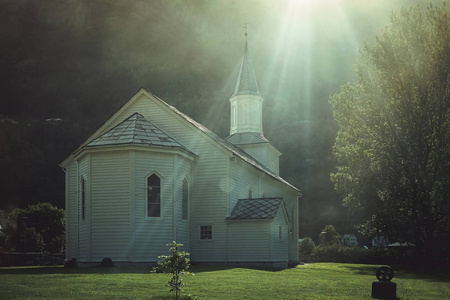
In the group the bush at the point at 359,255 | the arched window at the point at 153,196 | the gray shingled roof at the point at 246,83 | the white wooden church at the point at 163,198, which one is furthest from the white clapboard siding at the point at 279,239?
the gray shingled roof at the point at 246,83

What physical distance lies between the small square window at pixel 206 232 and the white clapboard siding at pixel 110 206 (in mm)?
5242

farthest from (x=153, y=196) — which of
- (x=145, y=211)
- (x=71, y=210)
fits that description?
(x=71, y=210)

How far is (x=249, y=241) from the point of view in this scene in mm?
29375

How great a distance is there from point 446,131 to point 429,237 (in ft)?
20.8

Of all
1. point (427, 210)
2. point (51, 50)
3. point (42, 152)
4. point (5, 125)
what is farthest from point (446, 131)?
point (51, 50)

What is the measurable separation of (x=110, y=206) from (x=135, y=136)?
3651 millimetres

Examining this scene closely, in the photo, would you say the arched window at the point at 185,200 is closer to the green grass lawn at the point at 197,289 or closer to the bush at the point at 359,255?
the green grass lawn at the point at 197,289

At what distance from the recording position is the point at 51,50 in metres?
136

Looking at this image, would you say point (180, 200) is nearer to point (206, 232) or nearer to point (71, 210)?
point (206, 232)

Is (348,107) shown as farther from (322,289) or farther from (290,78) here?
(290,78)

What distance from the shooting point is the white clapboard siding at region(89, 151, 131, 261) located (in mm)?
26375

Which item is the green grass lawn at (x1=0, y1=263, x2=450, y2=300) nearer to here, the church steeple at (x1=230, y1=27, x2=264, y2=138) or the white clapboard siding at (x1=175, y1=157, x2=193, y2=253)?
the white clapboard siding at (x1=175, y1=157, x2=193, y2=253)

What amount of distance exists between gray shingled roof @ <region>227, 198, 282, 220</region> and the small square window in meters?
1.38

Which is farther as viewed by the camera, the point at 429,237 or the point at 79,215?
the point at 429,237
